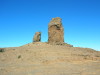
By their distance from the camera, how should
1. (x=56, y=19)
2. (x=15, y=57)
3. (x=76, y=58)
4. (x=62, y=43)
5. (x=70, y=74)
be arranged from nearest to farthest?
(x=70, y=74) → (x=76, y=58) → (x=15, y=57) → (x=62, y=43) → (x=56, y=19)

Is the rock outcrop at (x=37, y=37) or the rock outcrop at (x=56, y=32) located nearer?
the rock outcrop at (x=56, y=32)

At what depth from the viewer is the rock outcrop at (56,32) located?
33.7 m

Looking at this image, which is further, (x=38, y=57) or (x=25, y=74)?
(x=38, y=57)

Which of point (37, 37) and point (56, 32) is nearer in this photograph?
point (56, 32)

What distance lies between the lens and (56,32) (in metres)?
34.2

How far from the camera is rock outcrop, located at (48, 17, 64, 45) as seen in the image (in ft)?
111

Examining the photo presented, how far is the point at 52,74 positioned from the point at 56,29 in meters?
22.0

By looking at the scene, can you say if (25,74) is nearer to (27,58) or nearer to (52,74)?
(52,74)

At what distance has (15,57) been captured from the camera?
23.3m

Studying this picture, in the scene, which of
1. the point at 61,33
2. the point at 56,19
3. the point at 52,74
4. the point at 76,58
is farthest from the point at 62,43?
the point at 52,74

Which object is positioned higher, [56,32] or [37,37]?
[37,37]

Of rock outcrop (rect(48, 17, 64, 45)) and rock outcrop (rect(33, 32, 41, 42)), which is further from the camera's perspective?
rock outcrop (rect(33, 32, 41, 42))

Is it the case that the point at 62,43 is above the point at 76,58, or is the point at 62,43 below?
above

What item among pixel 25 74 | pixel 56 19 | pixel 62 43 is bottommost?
pixel 25 74
